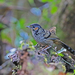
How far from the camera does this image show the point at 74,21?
189 inches

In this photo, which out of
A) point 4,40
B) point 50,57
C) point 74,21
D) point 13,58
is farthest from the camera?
point 4,40

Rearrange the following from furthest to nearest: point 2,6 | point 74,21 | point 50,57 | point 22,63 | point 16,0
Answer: point 16,0
point 2,6
point 74,21
point 50,57
point 22,63

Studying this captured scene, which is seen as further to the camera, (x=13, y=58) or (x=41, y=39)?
(x=41, y=39)

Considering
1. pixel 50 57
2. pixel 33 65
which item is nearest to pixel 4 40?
pixel 50 57

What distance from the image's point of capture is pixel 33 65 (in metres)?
1.29

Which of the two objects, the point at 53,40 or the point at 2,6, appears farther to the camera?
the point at 2,6

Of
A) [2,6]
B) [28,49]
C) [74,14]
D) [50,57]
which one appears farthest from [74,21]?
[28,49]

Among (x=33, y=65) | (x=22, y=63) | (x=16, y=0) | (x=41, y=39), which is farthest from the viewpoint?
(x=16, y=0)

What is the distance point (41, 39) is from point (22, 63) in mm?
1147

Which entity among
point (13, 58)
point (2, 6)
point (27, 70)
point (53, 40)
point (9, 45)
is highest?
point (2, 6)

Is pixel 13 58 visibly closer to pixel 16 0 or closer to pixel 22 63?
pixel 22 63

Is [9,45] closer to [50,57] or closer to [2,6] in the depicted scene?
[2,6]

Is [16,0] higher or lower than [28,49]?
higher

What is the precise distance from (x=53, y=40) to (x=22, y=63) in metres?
1.24
